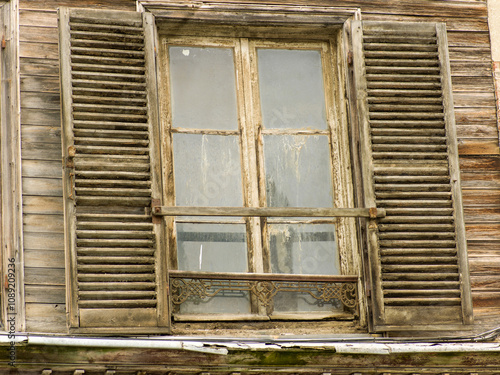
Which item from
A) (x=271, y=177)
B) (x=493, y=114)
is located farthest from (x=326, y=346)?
(x=493, y=114)

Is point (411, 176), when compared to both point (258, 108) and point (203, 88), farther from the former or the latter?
point (203, 88)

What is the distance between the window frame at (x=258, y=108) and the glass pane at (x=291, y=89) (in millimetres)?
54

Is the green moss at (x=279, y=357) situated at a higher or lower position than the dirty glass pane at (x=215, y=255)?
lower

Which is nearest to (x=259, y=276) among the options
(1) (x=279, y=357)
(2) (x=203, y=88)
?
(1) (x=279, y=357)

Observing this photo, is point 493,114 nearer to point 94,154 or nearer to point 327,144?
point 327,144

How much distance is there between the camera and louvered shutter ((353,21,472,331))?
19.9 feet

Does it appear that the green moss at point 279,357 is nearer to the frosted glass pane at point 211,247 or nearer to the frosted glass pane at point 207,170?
the frosted glass pane at point 211,247

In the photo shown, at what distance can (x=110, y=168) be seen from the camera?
19.7ft

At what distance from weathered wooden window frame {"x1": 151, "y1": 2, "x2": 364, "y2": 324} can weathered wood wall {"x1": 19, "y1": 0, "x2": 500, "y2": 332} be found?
0.55 feet

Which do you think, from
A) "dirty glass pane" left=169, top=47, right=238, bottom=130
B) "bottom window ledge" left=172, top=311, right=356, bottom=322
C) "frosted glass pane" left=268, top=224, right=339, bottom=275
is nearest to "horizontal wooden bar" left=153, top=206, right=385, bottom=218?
"frosted glass pane" left=268, top=224, right=339, bottom=275

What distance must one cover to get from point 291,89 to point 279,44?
33cm

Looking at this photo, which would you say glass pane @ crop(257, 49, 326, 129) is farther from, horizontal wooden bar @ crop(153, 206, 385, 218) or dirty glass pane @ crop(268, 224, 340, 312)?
horizontal wooden bar @ crop(153, 206, 385, 218)

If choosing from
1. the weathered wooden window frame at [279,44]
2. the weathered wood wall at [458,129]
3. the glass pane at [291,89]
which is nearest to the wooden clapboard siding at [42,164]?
the weathered wood wall at [458,129]

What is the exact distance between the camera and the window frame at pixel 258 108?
642 cm
